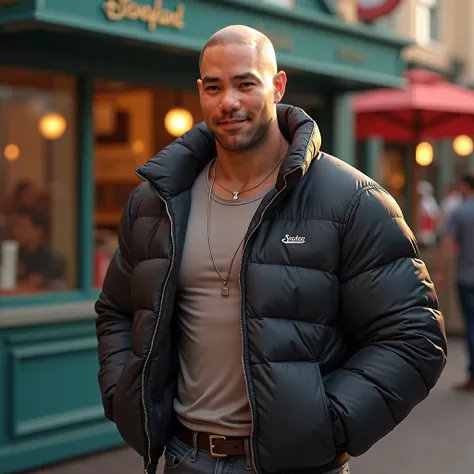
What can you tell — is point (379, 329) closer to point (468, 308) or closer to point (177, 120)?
point (177, 120)

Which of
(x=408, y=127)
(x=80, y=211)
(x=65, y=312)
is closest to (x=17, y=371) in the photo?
(x=65, y=312)

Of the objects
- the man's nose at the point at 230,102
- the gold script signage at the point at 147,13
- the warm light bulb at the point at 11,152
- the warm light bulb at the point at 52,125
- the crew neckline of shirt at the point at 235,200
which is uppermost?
the gold script signage at the point at 147,13

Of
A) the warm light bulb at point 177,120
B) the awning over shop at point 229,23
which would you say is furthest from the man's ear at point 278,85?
the warm light bulb at point 177,120

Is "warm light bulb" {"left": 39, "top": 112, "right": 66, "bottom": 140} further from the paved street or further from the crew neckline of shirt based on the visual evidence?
the crew neckline of shirt

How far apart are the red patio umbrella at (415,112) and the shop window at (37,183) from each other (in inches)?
158

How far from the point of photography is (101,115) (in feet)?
22.4

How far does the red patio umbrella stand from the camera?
9852 millimetres

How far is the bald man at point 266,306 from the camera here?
243 centimetres

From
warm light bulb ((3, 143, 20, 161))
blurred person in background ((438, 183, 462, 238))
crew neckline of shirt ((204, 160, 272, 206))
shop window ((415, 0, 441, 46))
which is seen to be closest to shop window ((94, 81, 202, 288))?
warm light bulb ((3, 143, 20, 161))

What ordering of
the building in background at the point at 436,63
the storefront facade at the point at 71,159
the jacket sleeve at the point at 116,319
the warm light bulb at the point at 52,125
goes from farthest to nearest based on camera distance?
the building in background at the point at 436,63 → the warm light bulb at the point at 52,125 → the storefront facade at the point at 71,159 → the jacket sleeve at the point at 116,319

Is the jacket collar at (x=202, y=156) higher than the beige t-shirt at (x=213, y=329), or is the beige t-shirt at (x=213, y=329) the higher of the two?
the jacket collar at (x=202, y=156)

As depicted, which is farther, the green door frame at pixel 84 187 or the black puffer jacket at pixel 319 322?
the green door frame at pixel 84 187

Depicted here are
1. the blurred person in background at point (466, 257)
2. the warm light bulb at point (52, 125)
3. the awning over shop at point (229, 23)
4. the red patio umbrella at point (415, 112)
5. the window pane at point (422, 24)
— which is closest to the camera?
the awning over shop at point (229, 23)

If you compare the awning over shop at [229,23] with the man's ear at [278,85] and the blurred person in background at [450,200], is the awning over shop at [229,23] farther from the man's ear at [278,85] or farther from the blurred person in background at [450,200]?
the blurred person in background at [450,200]
